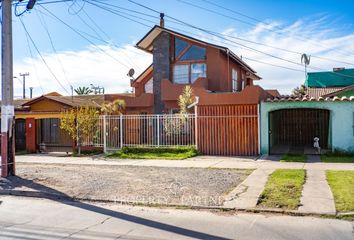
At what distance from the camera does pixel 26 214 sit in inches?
322

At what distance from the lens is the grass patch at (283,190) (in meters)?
8.42

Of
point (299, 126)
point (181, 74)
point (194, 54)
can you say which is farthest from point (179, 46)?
point (299, 126)

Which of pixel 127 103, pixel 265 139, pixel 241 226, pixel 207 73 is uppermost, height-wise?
pixel 207 73

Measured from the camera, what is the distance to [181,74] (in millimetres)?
25094

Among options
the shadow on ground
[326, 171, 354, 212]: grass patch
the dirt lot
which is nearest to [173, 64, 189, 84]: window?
the dirt lot

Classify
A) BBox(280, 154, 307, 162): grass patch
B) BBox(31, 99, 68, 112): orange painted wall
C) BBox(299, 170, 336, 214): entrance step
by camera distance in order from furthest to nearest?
BBox(31, 99, 68, 112): orange painted wall < BBox(280, 154, 307, 162): grass patch < BBox(299, 170, 336, 214): entrance step

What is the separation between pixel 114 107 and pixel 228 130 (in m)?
8.46

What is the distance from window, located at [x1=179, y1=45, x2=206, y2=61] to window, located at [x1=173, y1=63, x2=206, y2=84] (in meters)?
0.43

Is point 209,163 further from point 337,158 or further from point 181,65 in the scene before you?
point 181,65

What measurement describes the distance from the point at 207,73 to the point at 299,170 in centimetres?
1225

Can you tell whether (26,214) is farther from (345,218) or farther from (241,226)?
(345,218)

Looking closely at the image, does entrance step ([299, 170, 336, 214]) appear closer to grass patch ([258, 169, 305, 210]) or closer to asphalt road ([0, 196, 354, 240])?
grass patch ([258, 169, 305, 210])

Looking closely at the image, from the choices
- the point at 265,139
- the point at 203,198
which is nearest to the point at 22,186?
the point at 203,198

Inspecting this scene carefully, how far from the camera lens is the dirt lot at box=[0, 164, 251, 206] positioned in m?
9.57
